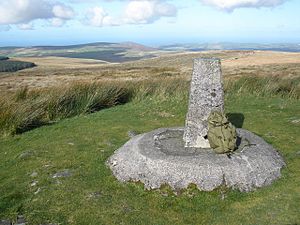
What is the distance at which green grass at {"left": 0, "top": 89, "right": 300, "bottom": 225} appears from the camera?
6.38 meters

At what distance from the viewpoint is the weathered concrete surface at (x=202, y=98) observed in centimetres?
830

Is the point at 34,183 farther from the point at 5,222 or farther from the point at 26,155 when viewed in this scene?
the point at 26,155

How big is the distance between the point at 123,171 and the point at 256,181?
273 cm

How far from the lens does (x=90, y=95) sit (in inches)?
638

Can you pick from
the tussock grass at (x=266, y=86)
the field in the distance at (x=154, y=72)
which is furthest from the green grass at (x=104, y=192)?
the tussock grass at (x=266, y=86)

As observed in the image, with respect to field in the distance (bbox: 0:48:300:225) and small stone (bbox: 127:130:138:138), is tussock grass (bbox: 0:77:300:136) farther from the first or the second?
small stone (bbox: 127:130:138:138)

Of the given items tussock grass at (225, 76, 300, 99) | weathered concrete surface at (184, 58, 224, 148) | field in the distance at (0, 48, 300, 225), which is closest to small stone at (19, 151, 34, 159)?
field in the distance at (0, 48, 300, 225)

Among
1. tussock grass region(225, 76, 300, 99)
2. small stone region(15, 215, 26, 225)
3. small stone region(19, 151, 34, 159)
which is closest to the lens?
small stone region(15, 215, 26, 225)

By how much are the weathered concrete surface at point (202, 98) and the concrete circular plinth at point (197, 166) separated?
0.32 meters

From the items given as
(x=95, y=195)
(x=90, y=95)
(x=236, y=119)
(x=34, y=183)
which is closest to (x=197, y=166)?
(x=95, y=195)

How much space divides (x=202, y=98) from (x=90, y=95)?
28.5ft

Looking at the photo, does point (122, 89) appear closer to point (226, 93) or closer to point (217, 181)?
point (226, 93)

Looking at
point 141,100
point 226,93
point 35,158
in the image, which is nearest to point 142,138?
point 35,158

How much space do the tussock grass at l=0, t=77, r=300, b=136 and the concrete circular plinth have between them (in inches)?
230
